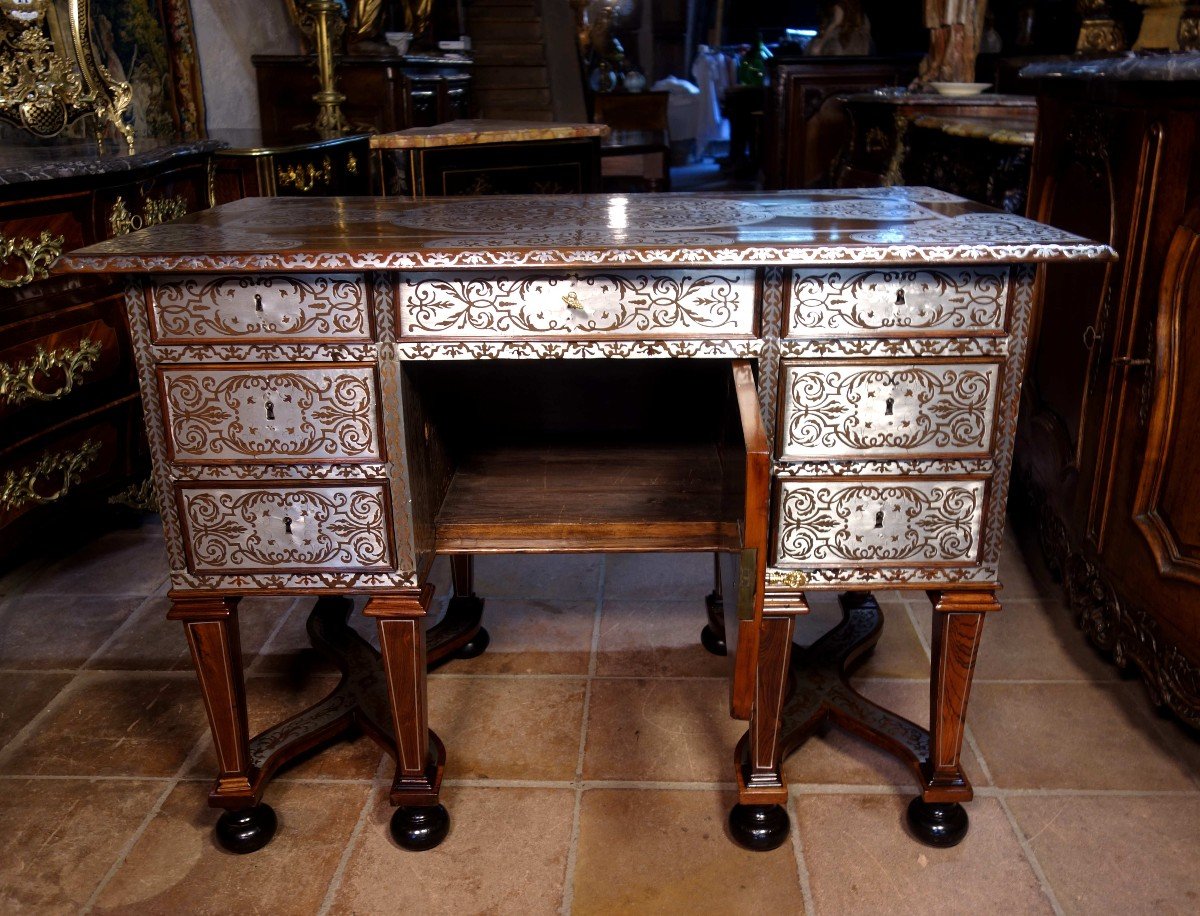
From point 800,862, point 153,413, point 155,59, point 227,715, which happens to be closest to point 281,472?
point 153,413

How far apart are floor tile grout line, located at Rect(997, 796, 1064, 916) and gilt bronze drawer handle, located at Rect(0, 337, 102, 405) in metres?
2.28

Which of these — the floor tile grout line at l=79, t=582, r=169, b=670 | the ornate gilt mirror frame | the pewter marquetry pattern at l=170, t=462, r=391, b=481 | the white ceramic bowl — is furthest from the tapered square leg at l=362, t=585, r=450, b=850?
the white ceramic bowl

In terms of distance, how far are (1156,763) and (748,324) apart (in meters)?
1.30

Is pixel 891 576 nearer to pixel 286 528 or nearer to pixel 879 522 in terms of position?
pixel 879 522

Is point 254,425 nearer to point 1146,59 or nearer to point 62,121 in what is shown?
point 1146,59

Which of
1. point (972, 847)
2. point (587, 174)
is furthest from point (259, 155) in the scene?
point (972, 847)

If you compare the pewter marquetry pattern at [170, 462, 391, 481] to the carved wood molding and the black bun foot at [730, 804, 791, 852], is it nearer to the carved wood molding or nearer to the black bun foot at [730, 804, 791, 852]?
the black bun foot at [730, 804, 791, 852]

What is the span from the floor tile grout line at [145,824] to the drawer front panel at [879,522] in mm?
1270

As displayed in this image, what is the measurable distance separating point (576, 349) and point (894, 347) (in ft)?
1.58

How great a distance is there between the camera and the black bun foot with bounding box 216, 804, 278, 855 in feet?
5.97

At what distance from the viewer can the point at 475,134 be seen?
390 cm

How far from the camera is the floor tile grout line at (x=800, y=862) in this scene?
5.51ft

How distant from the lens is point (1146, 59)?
6.27 ft

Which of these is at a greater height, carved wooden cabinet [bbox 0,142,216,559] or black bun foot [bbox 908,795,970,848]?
carved wooden cabinet [bbox 0,142,216,559]
